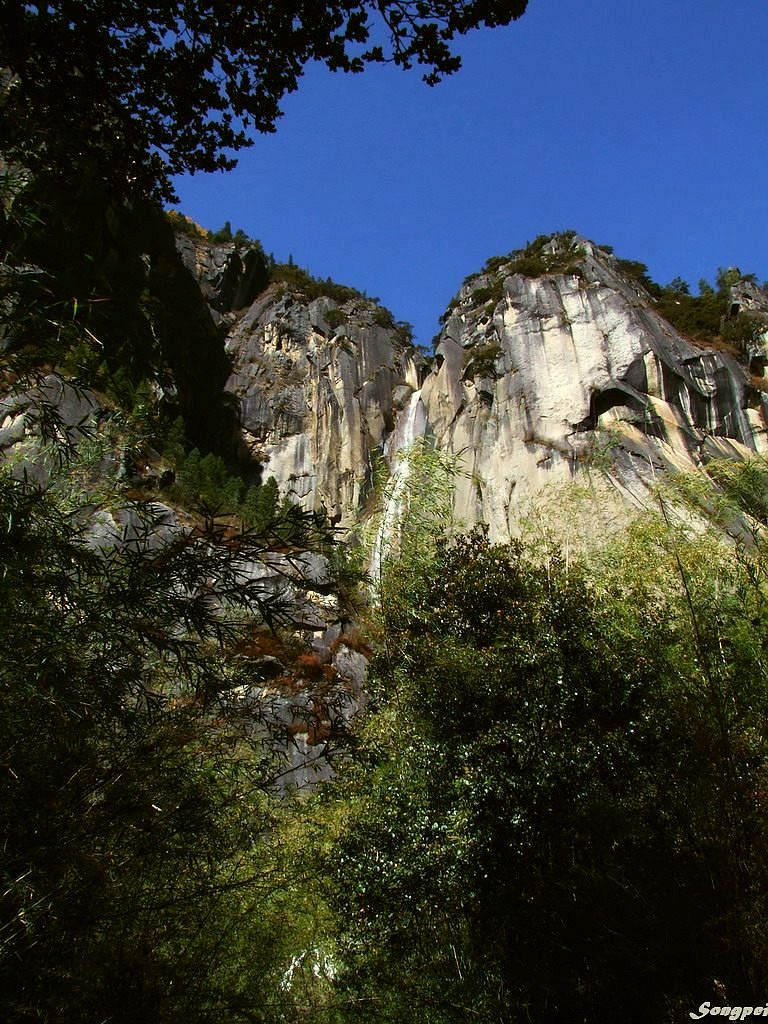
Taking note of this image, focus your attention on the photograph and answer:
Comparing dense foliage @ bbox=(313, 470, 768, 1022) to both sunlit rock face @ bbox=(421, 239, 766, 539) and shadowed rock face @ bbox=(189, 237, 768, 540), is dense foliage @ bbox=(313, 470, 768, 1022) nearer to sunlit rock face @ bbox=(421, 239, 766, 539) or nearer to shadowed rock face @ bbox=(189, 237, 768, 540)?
shadowed rock face @ bbox=(189, 237, 768, 540)

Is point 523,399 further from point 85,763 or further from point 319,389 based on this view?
point 85,763

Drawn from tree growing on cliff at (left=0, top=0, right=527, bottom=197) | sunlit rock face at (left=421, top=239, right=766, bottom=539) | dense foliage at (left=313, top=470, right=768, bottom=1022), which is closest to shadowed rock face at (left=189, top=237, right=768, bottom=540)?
sunlit rock face at (left=421, top=239, right=766, bottom=539)

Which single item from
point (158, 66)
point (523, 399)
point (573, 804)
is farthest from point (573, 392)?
point (158, 66)

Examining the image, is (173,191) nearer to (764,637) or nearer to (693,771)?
(693,771)

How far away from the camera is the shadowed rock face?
2206 centimetres

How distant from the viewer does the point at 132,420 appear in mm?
3193

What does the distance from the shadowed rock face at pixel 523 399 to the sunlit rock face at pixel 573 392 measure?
0.20ft

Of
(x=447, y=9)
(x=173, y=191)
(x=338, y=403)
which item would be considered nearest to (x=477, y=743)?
(x=173, y=191)

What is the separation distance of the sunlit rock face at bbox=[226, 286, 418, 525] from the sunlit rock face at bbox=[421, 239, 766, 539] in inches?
259

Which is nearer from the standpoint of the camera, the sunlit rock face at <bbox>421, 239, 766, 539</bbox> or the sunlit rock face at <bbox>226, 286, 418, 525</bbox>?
the sunlit rock face at <bbox>421, 239, 766, 539</bbox>

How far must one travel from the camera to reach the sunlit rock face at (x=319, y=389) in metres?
33.2

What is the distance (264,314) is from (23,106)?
1619 inches

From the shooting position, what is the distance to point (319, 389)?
35.9 m

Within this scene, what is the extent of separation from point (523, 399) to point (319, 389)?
605 inches
